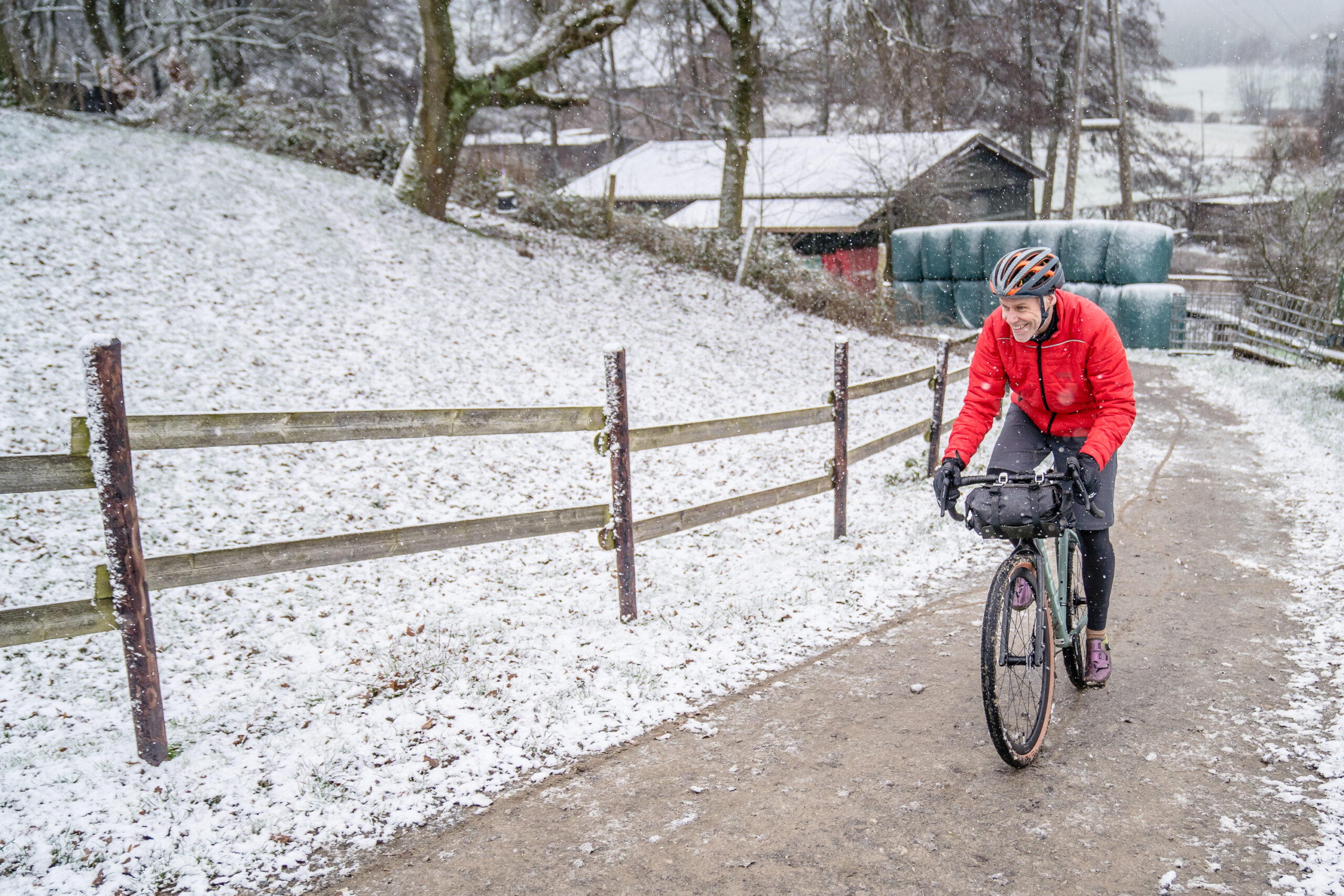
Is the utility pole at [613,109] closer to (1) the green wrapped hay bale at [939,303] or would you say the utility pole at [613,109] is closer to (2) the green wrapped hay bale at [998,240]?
(1) the green wrapped hay bale at [939,303]

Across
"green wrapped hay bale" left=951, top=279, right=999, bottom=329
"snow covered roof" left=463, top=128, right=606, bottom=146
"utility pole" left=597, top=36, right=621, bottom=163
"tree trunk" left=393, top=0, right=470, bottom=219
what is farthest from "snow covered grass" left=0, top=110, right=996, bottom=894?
"snow covered roof" left=463, top=128, right=606, bottom=146

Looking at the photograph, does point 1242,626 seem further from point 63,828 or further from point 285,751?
point 63,828

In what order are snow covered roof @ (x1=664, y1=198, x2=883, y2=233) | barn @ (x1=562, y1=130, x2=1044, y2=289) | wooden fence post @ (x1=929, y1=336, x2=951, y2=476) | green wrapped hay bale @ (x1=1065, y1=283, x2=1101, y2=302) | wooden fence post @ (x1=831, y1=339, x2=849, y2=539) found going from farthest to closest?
barn @ (x1=562, y1=130, x2=1044, y2=289) < snow covered roof @ (x1=664, y1=198, x2=883, y2=233) < green wrapped hay bale @ (x1=1065, y1=283, x2=1101, y2=302) < wooden fence post @ (x1=929, y1=336, x2=951, y2=476) < wooden fence post @ (x1=831, y1=339, x2=849, y2=539)

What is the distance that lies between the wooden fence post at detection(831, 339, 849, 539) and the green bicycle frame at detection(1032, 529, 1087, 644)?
9.91ft

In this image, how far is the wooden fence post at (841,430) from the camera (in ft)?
22.4

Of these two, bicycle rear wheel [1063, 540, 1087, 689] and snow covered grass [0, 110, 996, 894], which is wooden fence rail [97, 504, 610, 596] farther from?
bicycle rear wheel [1063, 540, 1087, 689]

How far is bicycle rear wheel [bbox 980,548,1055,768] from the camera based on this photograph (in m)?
3.26

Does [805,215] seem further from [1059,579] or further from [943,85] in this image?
[1059,579]

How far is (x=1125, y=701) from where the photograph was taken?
160 inches

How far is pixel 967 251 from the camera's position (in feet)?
80.8

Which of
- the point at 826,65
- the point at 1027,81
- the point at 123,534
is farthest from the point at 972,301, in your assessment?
the point at 123,534

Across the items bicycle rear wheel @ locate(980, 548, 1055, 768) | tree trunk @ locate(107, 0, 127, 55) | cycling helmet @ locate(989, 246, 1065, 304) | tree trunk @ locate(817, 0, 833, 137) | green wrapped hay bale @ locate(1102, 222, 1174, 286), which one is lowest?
bicycle rear wheel @ locate(980, 548, 1055, 768)

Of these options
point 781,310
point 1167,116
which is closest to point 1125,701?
point 781,310

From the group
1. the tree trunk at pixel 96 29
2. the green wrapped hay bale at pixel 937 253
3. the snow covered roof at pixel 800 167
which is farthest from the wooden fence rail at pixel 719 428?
the tree trunk at pixel 96 29
